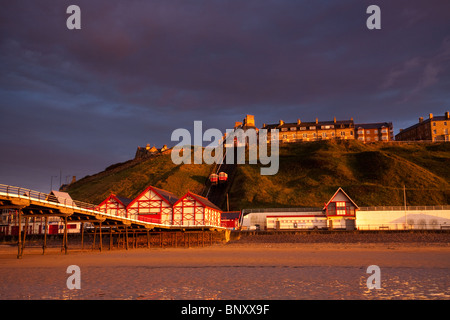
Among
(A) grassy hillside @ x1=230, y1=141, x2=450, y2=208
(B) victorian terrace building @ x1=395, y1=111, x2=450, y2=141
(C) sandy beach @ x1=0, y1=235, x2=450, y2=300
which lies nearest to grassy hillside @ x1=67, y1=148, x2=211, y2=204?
(A) grassy hillside @ x1=230, y1=141, x2=450, y2=208

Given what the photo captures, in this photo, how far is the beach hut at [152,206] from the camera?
203ft

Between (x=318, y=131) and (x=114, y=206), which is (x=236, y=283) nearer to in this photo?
(x=114, y=206)

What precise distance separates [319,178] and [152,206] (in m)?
50.6

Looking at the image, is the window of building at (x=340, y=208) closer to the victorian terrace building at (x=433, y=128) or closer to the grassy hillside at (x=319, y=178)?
the grassy hillside at (x=319, y=178)

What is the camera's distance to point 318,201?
280ft

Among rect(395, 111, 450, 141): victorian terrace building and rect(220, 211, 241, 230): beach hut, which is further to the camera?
rect(395, 111, 450, 141): victorian terrace building

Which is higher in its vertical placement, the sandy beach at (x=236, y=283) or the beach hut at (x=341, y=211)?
the beach hut at (x=341, y=211)

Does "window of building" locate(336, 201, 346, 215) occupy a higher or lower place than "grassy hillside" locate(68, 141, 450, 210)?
lower

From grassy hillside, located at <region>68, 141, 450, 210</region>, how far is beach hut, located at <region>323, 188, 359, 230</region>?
493 inches

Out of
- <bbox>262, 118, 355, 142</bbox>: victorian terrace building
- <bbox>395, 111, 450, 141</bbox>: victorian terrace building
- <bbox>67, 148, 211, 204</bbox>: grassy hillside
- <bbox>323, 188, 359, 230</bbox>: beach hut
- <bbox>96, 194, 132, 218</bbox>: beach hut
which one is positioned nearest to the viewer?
<bbox>96, 194, 132, 218</bbox>: beach hut

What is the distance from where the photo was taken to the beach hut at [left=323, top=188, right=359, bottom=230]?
69938mm

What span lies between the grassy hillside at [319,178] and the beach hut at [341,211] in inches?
493

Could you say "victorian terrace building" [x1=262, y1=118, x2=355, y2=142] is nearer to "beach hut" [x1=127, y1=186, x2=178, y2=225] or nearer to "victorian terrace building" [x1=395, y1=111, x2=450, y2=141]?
"victorian terrace building" [x1=395, y1=111, x2=450, y2=141]

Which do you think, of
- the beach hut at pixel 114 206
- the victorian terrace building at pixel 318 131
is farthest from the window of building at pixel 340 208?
the victorian terrace building at pixel 318 131
